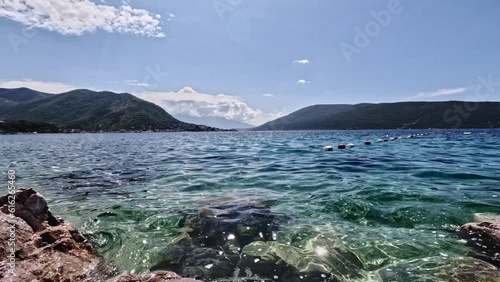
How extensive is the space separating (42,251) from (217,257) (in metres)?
4.03

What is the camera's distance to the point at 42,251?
258 inches

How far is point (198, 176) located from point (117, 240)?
34.7ft

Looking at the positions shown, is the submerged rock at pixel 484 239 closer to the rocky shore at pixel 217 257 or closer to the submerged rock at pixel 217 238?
the rocky shore at pixel 217 257

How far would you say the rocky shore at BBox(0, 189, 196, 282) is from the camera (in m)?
5.61

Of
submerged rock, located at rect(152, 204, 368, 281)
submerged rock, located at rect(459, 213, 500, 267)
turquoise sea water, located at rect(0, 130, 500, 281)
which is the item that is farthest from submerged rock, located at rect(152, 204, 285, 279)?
submerged rock, located at rect(459, 213, 500, 267)

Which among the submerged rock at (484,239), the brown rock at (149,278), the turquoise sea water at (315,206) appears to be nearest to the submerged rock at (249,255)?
the turquoise sea water at (315,206)

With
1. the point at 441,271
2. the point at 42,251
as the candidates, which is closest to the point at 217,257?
the point at 42,251

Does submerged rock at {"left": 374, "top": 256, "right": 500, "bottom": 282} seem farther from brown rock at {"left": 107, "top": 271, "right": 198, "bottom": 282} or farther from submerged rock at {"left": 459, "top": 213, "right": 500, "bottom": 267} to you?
brown rock at {"left": 107, "top": 271, "right": 198, "bottom": 282}

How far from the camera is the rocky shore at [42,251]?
221 inches

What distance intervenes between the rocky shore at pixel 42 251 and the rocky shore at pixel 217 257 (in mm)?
16

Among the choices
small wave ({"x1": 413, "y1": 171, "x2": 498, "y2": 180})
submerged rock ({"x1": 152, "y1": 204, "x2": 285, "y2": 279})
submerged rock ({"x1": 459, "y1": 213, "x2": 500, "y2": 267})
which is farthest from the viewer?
small wave ({"x1": 413, "y1": 171, "x2": 498, "y2": 180})

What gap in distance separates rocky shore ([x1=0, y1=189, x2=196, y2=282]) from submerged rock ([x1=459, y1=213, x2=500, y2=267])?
747cm

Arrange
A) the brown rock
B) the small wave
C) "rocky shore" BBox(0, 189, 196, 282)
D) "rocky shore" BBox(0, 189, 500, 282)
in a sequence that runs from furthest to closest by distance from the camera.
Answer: the small wave, "rocky shore" BBox(0, 189, 500, 282), "rocky shore" BBox(0, 189, 196, 282), the brown rock

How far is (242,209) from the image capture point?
1125cm
